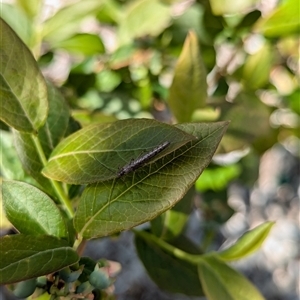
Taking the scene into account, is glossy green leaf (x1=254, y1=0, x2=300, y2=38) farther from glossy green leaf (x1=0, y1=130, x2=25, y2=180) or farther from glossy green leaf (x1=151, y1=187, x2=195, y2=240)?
glossy green leaf (x1=0, y1=130, x2=25, y2=180)

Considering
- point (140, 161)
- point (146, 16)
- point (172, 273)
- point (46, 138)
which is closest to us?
point (140, 161)

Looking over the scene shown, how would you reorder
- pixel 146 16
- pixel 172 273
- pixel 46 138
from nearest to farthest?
pixel 46 138 < pixel 172 273 < pixel 146 16

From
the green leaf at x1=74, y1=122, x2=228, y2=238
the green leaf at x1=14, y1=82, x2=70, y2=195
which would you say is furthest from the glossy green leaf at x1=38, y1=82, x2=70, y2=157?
the green leaf at x1=74, y1=122, x2=228, y2=238

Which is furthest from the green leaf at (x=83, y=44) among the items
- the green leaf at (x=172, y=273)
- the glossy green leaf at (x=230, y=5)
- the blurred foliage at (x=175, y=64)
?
the green leaf at (x=172, y=273)

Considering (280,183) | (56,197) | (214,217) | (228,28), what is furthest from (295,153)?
(56,197)

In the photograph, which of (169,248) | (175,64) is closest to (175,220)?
(169,248)

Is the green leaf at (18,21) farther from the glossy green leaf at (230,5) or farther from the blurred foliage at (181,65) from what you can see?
the glossy green leaf at (230,5)

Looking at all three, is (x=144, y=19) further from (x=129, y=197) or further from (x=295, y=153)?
(x=295, y=153)

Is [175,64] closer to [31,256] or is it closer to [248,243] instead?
[248,243]
